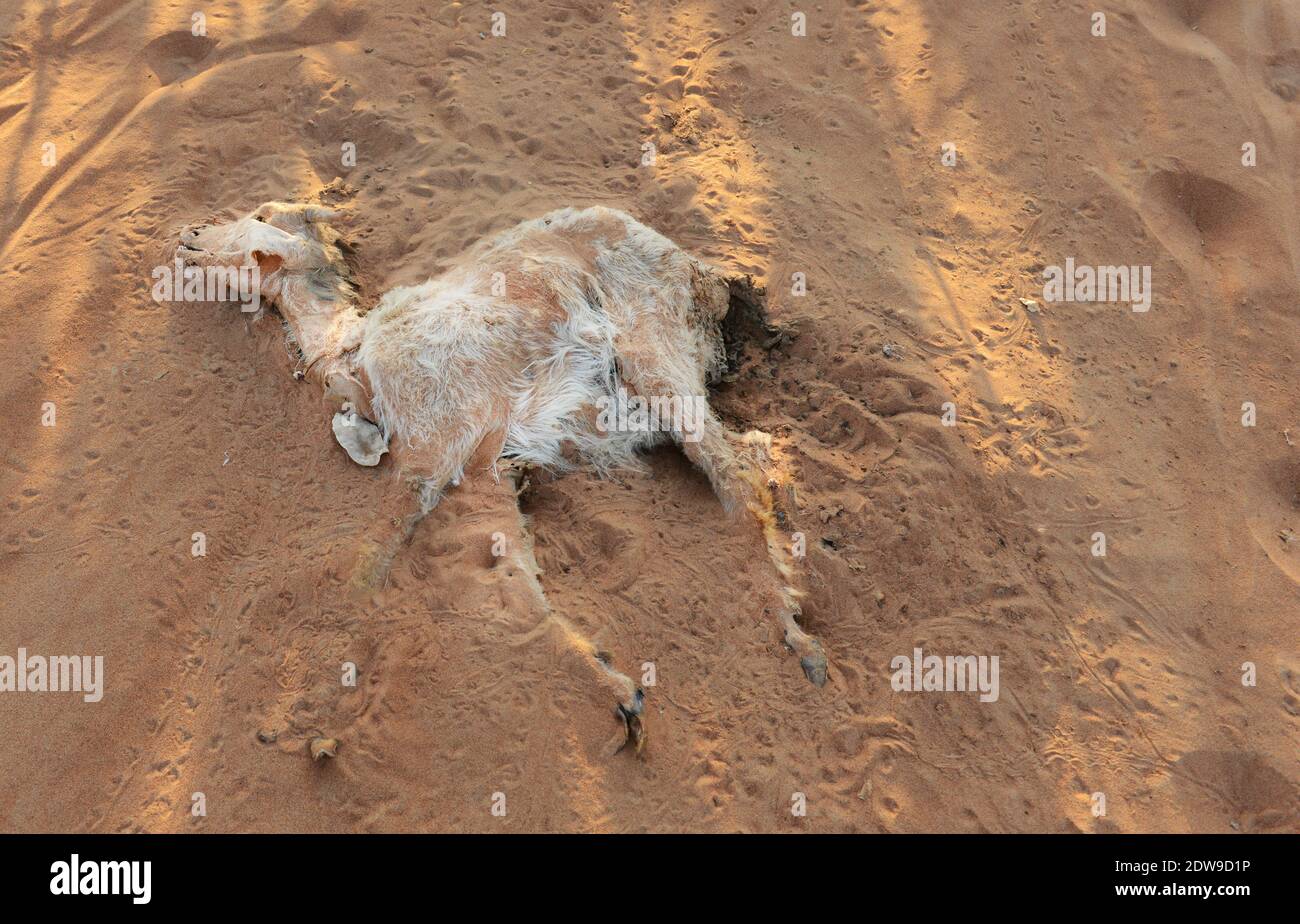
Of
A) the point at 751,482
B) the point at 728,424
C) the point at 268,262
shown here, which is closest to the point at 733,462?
Result: the point at 751,482

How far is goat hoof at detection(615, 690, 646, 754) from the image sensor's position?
129 inches

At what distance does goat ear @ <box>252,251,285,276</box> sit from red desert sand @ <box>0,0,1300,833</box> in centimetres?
29

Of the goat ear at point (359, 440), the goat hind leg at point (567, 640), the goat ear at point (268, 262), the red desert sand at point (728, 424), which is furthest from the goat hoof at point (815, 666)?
the goat ear at point (268, 262)

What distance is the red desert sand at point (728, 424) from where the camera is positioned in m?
3.34

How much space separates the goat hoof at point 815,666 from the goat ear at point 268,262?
10.2 ft

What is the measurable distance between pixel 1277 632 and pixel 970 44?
4058mm

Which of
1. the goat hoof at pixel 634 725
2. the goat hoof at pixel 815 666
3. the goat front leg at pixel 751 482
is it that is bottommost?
the goat hoof at pixel 634 725

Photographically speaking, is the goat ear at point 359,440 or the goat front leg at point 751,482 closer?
the goat front leg at point 751,482

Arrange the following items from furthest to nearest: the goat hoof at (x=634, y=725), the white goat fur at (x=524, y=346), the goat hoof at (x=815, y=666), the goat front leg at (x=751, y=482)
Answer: the white goat fur at (x=524, y=346), the goat front leg at (x=751, y=482), the goat hoof at (x=815, y=666), the goat hoof at (x=634, y=725)

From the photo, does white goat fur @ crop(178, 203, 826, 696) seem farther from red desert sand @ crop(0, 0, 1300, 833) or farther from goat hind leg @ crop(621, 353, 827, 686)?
red desert sand @ crop(0, 0, 1300, 833)

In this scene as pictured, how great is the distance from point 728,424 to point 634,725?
1578 millimetres

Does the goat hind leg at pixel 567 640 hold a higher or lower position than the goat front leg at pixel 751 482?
lower

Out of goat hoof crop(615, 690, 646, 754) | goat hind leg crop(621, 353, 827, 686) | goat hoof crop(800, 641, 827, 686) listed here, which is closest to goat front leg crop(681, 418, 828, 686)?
goat hind leg crop(621, 353, 827, 686)

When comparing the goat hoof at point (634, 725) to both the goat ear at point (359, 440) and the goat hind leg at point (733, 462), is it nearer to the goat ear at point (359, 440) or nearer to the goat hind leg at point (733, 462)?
the goat hind leg at point (733, 462)
